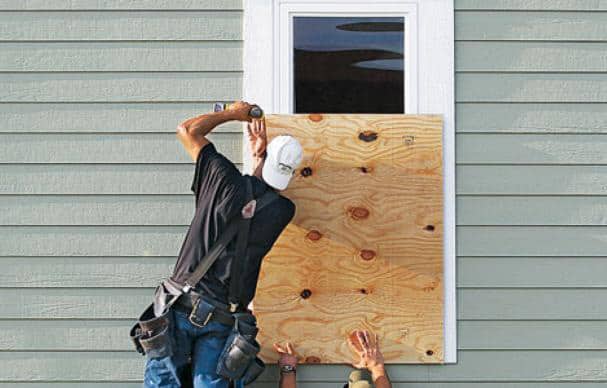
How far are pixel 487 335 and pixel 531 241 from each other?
0.52m

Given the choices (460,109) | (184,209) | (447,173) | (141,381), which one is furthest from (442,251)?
(141,381)

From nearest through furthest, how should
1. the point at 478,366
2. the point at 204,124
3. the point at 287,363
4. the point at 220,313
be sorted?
1. the point at 220,313
2. the point at 204,124
3. the point at 287,363
4. the point at 478,366

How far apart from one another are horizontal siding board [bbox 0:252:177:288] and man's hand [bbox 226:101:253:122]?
803 mm

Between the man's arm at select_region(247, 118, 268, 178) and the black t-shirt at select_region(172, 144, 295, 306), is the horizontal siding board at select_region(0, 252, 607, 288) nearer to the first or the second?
the black t-shirt at select_region(172, 144, 295, 306)

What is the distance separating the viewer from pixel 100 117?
5.42 meters

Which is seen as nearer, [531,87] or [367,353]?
[367,353]

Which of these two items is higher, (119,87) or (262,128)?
(119,87)

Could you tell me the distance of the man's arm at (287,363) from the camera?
17.2 feet

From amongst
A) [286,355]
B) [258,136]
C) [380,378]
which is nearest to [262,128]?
[258,136]

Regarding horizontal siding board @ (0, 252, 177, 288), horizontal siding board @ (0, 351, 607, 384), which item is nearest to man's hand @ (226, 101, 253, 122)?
horizontal siding board @ (0, 252, 177, 288)

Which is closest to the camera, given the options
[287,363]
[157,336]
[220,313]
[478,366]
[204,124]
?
[157,336]

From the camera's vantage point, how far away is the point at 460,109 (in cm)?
540

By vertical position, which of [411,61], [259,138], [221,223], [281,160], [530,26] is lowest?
[221,223]

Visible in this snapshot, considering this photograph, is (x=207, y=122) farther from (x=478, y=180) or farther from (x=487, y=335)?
(x=487, y=335)
